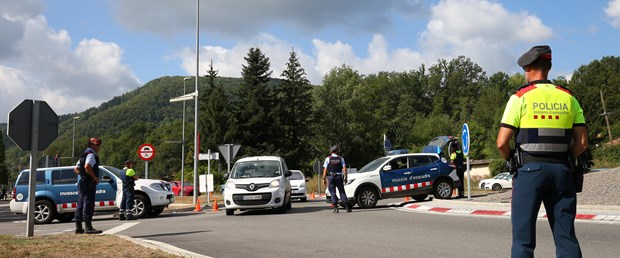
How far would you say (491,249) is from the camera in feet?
25.9

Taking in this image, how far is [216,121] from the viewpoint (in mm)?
57000

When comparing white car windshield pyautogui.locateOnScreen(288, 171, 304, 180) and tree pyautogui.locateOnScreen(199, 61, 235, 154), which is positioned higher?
tree pyautogui.locateOnScreen(199, 61, 235, 154)

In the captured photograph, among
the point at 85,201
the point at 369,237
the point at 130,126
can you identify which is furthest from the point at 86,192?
the point at 130,126

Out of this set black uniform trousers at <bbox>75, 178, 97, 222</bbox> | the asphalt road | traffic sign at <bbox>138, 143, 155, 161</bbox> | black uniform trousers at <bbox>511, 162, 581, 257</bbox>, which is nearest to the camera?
black uniform trousers at <bbox>511, 162, 581, 257</bbox>

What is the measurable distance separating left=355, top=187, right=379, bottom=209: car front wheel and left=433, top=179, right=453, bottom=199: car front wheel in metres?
2.06

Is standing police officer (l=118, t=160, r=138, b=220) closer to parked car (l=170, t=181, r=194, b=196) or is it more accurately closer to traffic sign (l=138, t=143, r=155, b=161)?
traffic sign (l=138, t=143, r=155, b=161)

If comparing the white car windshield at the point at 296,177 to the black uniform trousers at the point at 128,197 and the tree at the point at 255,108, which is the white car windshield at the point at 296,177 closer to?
the black uniform trousers at the point at 128,197

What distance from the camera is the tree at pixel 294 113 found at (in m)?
57.7

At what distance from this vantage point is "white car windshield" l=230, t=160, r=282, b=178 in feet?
54.7

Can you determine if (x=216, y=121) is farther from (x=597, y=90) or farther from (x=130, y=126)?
(x=130, y=126)

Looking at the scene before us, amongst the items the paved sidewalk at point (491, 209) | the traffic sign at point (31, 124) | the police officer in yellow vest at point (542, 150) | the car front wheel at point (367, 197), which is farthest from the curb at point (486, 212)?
the traffic sign at point (31, 124)

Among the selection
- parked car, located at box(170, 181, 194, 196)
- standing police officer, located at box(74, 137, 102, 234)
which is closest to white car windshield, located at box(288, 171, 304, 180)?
standing police officer, located at box(74, 137, 102, 234)

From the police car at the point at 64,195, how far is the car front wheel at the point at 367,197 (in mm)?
6184

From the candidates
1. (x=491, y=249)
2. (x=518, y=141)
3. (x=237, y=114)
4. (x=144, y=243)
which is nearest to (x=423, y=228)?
(x=491, y=249)
